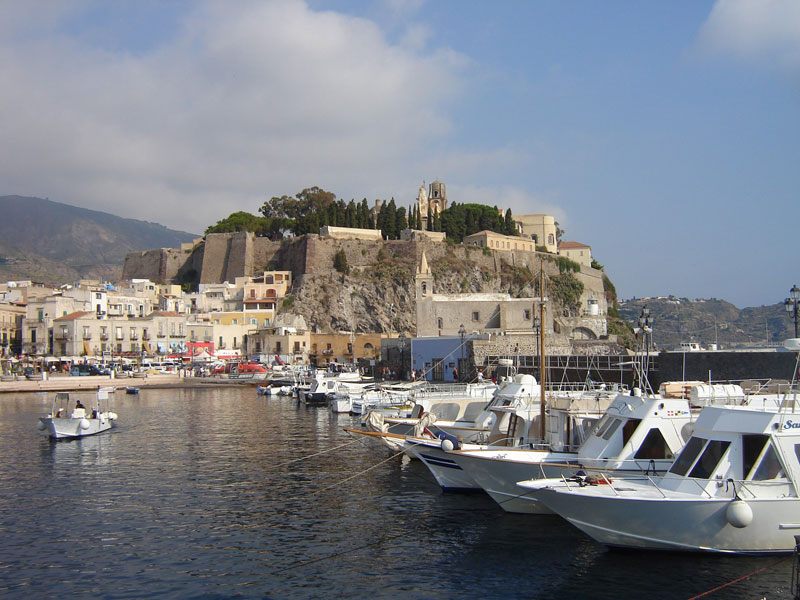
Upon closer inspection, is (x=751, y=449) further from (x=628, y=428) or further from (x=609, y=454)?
(x=609, y=454)

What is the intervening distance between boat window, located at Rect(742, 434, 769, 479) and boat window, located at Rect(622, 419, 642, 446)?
2956 mm

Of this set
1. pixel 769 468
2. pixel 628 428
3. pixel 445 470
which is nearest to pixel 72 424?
pixel 445 470

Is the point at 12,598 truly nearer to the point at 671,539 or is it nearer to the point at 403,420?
the point at 671,539

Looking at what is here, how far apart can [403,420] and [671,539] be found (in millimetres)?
15007

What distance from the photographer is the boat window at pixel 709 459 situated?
14.3m

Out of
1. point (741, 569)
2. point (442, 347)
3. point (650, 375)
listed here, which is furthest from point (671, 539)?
point (442, 347)

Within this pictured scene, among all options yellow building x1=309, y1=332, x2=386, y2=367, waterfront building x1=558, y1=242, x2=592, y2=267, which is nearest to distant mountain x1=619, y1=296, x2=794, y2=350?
waterfront building x1=558, y1=242, x2=592, y2=267

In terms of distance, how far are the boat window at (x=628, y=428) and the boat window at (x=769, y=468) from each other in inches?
131

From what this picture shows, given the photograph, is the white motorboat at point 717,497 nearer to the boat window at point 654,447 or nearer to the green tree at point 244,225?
the boat window at point 654,447

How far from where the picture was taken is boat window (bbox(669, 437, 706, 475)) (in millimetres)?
14688

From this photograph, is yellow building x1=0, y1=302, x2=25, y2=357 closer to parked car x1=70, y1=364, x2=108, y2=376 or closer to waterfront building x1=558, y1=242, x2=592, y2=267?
parked car x1=70, y1=364, x2=108, y2=376

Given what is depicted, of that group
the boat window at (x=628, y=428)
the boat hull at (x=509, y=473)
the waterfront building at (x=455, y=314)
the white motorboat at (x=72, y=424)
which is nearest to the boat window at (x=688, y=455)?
the boat window at (x=628, y=428)

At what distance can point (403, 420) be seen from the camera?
1104 inches

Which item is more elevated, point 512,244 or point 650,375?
point 512,244
